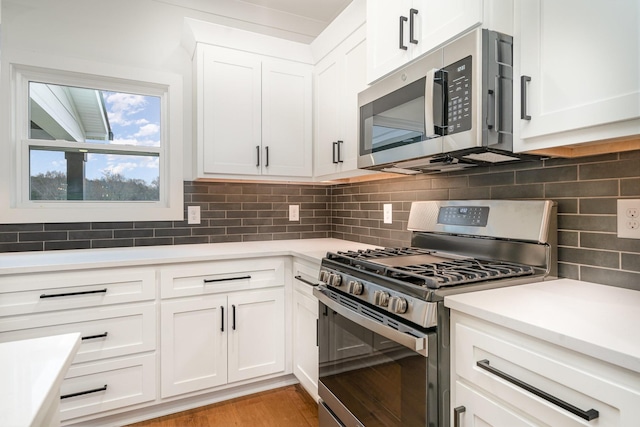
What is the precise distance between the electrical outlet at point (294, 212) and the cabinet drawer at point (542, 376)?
1919 millimetres

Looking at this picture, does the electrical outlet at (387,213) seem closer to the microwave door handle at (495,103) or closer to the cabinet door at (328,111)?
the cabinet door at (328,111)

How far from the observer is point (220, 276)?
2053 millimetres

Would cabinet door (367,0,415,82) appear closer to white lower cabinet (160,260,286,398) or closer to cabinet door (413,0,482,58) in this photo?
cabinet door (413,0,482,58)

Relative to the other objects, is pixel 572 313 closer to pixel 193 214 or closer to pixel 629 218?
pixel 629 218

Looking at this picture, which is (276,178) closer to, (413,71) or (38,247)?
(413,71)

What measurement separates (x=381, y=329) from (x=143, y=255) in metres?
1.45

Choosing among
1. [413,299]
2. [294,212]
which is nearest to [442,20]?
[413,299]

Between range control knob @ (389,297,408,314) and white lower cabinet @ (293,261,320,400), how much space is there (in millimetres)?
756

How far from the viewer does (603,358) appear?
0.70 m

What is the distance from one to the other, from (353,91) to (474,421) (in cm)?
171

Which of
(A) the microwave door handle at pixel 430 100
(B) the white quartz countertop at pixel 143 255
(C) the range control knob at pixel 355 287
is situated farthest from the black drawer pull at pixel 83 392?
(A) the microwave door handle at pixel 430 100

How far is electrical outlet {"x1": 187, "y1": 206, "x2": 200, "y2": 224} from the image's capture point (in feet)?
8.26

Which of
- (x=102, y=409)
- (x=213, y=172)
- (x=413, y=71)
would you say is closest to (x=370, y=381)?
(x=413, y=71)

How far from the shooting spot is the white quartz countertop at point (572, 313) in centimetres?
72
